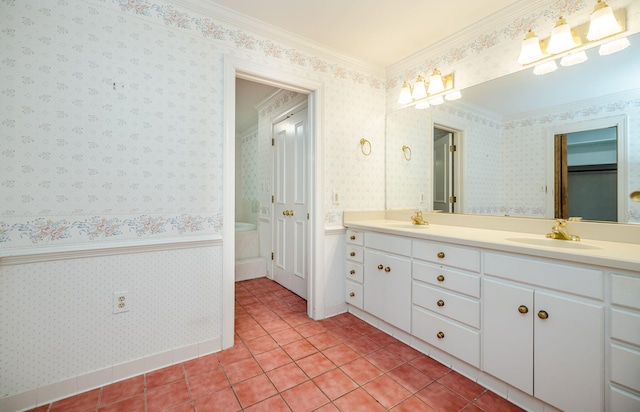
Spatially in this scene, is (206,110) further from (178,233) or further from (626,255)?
(626,255)

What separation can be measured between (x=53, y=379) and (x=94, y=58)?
175cm

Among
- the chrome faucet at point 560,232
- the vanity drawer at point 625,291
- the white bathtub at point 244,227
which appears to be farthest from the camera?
the white bathtub at point 244,227

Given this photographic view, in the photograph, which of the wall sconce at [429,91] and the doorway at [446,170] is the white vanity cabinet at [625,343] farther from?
the wall sconce at [429,91]

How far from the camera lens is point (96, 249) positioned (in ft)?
5.03

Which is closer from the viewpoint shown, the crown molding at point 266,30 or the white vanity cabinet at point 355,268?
the crown molding at point 266,30

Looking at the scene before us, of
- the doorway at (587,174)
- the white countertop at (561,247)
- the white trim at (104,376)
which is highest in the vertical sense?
the doorway at (587,174)

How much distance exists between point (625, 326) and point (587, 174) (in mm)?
893

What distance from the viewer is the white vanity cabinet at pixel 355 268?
2381 mm

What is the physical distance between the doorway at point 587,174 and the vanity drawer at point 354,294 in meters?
1.49

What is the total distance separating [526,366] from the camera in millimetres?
1342

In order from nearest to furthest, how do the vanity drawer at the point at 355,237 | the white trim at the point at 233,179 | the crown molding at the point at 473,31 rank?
the crown molding at the point at 473,31
the white trim at the point at 233,179
the vanity drawer at the point at 355,237

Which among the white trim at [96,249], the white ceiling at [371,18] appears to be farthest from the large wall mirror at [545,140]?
the white trim at [96,249]

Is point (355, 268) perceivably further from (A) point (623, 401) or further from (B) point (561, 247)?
(A) point (623, 401)

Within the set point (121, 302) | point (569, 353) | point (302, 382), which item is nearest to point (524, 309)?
point (569, 353)
